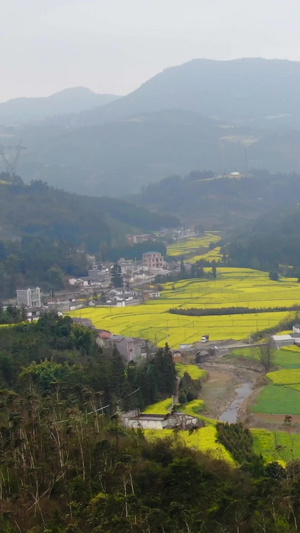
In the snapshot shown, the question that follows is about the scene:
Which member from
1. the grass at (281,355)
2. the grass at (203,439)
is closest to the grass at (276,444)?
the grass at (203,439)

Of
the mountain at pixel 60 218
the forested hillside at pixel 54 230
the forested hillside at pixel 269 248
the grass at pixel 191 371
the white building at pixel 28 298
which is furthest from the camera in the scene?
the mountain at pixel 60 218

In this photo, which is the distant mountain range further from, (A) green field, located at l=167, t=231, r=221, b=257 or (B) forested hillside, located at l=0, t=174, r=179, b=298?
(A) green field, located at l=167, t=231, r=221, b=257

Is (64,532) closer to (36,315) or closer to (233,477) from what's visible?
(233,477)

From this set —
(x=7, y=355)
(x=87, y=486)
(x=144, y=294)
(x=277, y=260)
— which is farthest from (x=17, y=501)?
(x=277, y=260)

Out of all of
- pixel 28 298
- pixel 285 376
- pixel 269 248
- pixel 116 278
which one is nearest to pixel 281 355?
pixel 285 376

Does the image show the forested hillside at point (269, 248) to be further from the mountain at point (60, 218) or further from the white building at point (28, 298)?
the white building at point (28, 298)

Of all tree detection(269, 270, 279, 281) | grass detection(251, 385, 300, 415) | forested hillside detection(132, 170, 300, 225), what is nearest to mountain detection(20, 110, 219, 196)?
forested hillside detection(132, 170, 300, 225)
